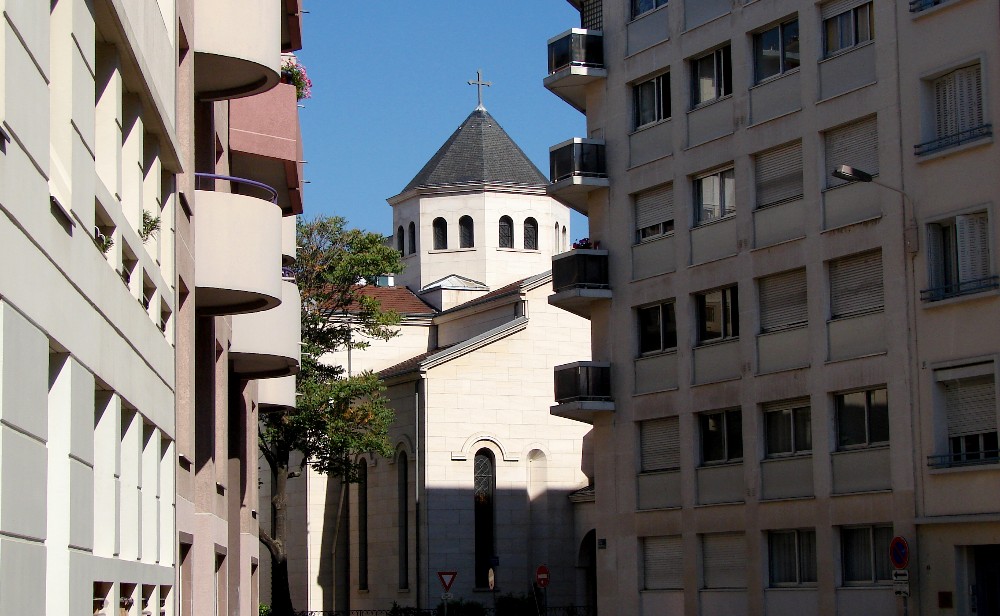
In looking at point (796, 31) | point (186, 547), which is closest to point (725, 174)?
point (796, 31)

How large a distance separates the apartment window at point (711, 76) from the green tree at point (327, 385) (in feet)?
69.0

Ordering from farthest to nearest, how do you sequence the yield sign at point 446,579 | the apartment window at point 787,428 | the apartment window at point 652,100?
1. the yield sign at point 446,579
2. the apartment window at point 652,100
3. the apartment window at point 787,428

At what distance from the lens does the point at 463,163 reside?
80.5 meters

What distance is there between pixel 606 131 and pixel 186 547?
22.0 m

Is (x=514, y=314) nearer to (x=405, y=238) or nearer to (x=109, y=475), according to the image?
(x=405, y=238)

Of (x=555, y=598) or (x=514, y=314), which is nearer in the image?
(x=555, y=598)

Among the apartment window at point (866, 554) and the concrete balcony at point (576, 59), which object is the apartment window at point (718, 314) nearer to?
the apartment window at point (866, 554)

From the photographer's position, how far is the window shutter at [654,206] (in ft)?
119

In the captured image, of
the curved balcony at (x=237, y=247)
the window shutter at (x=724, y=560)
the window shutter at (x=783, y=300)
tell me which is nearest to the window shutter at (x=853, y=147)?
the window shutter at (x=783, y=300)

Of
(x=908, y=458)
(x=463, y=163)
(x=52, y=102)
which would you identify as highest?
(x=463, y=163)

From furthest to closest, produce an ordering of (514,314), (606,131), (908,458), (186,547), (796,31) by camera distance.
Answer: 1. (514,314)
2. (606,131)
3. (796,31)
4. (908,458)
5. (186,547)

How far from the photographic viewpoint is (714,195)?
35062 mm

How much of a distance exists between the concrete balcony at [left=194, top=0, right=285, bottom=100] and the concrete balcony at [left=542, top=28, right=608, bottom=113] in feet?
66.1

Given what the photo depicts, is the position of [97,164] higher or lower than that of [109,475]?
higher
